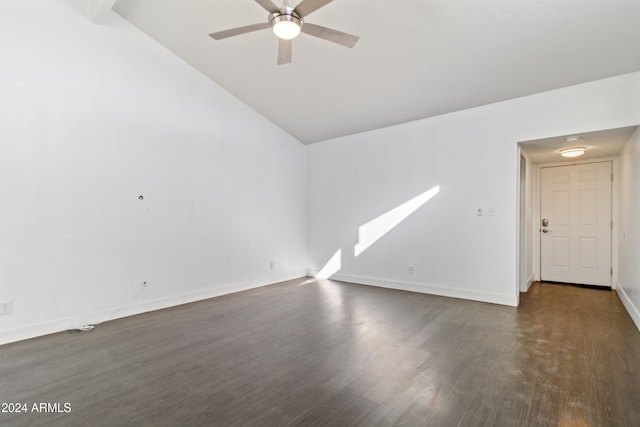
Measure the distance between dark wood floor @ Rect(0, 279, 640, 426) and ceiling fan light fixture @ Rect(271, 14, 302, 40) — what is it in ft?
8.30

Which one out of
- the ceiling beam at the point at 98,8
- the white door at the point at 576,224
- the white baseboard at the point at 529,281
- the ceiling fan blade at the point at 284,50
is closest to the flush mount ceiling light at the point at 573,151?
the white door at the point at 576,224

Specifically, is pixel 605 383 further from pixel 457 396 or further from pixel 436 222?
pixel 436 222

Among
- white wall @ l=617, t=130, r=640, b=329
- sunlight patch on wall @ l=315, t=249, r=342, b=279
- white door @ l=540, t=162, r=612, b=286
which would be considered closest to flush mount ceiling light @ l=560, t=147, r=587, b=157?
white wall @ l=617, t=130, r=640, b=329

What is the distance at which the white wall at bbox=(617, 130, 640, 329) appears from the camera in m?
3.40

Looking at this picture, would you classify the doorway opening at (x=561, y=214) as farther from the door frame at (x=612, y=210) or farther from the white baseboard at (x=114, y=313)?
the white baseboard at (x=114, y=313)

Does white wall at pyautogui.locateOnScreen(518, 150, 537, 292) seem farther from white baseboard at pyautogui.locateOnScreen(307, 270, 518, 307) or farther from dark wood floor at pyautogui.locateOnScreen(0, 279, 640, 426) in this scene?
dark wood floor at pyautogui.locateOnScreen(0, 279, 640, 426)

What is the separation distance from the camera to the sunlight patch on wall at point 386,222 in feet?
15.8

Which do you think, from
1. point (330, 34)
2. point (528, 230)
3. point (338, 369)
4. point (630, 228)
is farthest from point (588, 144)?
point (338, 369)

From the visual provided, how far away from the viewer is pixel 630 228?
3.78 meters

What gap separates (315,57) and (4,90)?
3.14 m

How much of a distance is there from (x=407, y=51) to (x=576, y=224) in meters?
4.28

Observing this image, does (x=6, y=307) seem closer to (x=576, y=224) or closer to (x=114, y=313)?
(x=114, y=313)

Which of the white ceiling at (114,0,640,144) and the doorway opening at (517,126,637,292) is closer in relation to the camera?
the white ceiling at (114,0,640,144)

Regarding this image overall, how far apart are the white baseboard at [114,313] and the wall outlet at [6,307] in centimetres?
18
